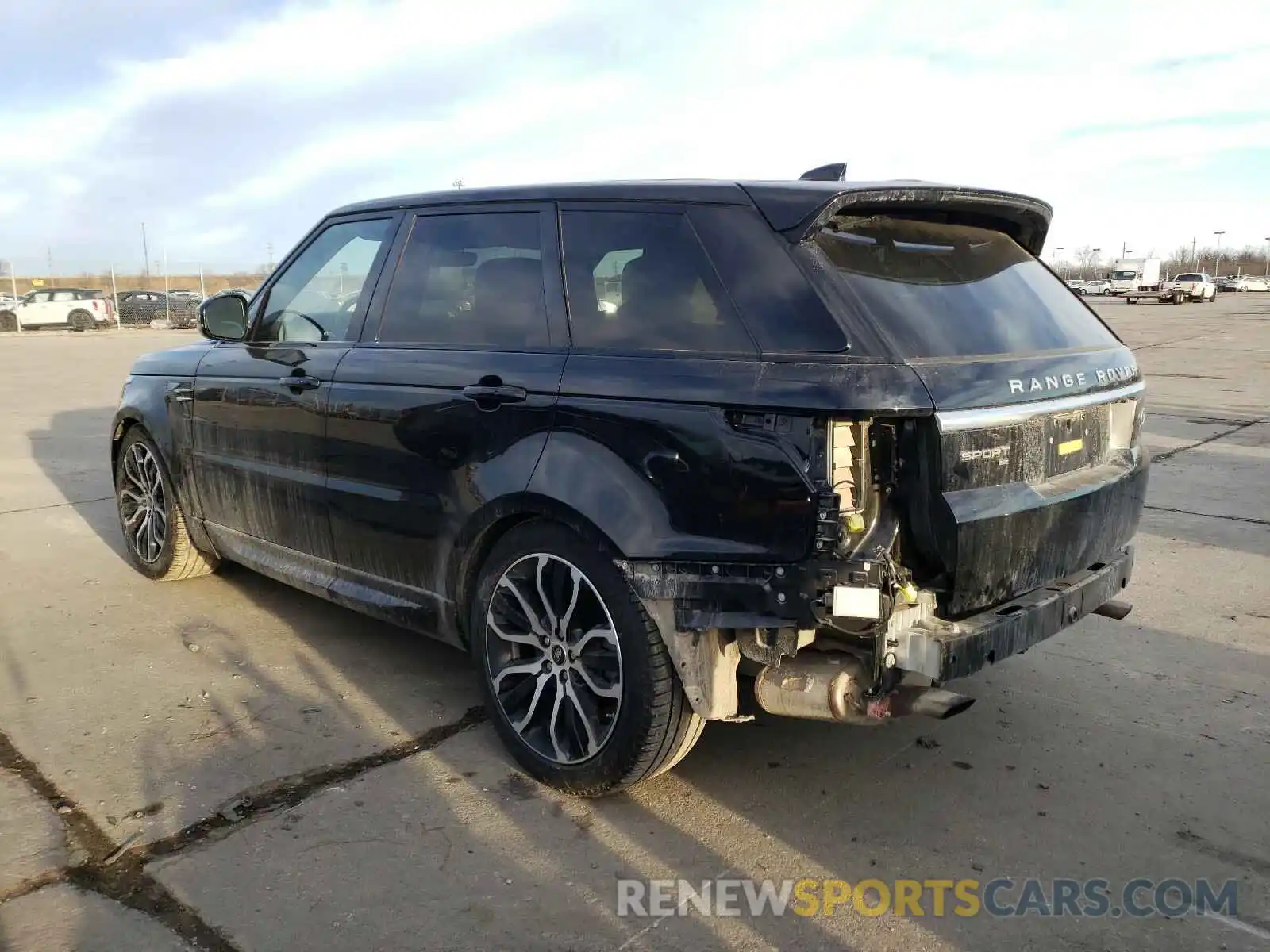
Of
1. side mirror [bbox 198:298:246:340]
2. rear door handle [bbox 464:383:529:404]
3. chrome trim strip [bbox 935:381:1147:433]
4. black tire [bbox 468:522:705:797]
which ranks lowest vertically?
black tire [bbox 468:522:705:797]

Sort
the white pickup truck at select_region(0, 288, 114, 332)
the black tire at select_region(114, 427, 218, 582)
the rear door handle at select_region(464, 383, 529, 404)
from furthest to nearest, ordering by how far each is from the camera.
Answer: the white pickup truck at select_region(0, 288, 114, 332) < the black tire at select_region(114, 427, 218, 582) < the rear door handle at select_region(464, 383, 529, 404)

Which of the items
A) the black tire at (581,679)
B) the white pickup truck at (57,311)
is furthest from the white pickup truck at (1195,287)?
the black tire at (581,679)

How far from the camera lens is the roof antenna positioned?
3342 millimetres

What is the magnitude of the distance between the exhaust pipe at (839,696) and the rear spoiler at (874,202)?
1222 mm

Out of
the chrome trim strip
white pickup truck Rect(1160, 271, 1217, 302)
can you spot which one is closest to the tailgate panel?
the chrome trim strip

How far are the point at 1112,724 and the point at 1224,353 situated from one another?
21.2m

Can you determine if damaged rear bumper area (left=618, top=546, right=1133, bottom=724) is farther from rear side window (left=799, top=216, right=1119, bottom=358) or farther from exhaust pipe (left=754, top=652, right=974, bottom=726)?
rear side window (left=799, top=216, right=1119, bottom=358)

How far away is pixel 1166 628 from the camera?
477cm

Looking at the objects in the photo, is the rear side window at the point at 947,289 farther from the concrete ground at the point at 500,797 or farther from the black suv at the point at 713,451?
the concrete ground at the point at 500,797

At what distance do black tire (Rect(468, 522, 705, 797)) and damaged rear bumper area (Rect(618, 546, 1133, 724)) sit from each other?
8cm

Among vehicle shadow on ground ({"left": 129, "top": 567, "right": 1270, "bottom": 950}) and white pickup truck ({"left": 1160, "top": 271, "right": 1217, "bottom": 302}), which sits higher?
white pickup truck ({"left": 1160, "top": 271, "right": 1217, "bottom": 302})

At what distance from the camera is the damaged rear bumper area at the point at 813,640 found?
2715 mm

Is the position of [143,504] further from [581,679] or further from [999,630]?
[999,630]

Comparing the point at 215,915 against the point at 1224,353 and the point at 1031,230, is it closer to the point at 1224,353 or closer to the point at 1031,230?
the point at 1031,230
